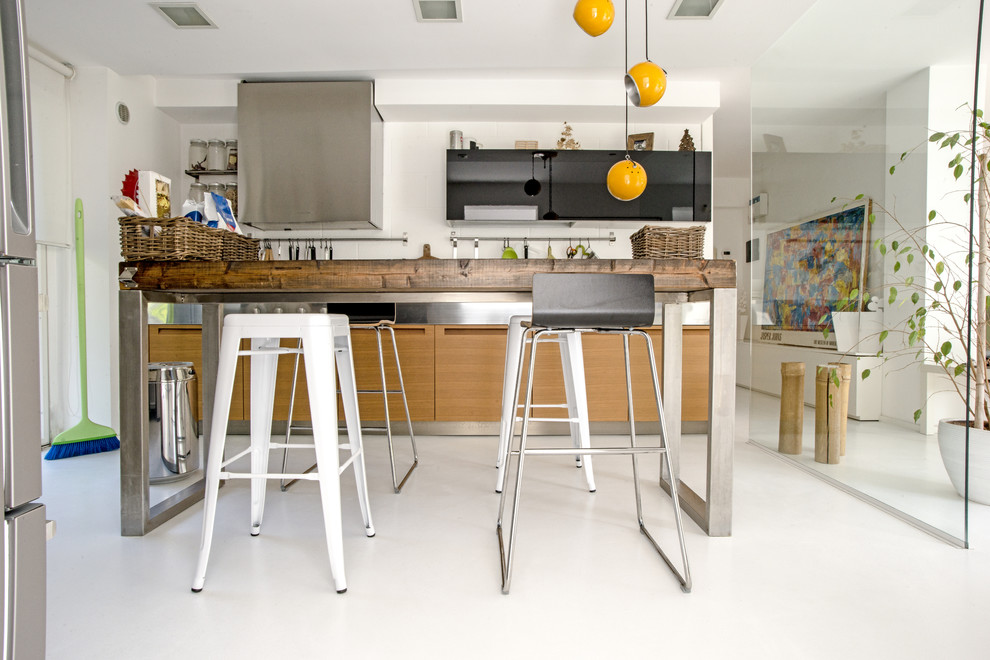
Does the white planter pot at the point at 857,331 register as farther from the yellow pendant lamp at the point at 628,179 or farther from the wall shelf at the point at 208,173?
the wall shelf at the point at 208,173

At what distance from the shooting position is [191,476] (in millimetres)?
2715

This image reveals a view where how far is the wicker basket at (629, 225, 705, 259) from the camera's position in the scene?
6.44 ft

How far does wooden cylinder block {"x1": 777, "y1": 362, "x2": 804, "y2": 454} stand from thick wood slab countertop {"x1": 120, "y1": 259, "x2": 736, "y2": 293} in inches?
50.7

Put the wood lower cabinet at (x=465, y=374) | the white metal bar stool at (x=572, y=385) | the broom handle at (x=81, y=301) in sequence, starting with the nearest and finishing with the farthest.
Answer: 1. the white metal bar stool at (x=572, y=385)
2. the broom handle at (x=81, y=301)
3. the wood lower cabinet at (x=465, y=374)

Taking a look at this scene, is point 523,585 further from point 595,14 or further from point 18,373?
point 595,14

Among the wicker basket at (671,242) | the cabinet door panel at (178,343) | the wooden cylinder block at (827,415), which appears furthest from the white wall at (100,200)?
the wooden cylinder block at (827,415)

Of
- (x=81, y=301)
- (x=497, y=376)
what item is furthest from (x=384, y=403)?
(x=81, y=301)

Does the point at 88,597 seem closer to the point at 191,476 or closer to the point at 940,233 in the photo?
the point at 191,476

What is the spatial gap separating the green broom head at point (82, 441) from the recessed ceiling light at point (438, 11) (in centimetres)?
306

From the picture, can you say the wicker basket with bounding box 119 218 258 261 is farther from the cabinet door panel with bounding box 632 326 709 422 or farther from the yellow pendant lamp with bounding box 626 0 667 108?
the cabinet door panel with bounding box 632 326 709 422

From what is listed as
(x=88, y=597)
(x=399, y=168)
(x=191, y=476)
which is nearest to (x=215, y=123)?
(x=399, y=168)

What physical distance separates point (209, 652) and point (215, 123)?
14.2ft

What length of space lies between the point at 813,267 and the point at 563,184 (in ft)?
6.32

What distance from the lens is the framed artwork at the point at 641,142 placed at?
4.26 m
